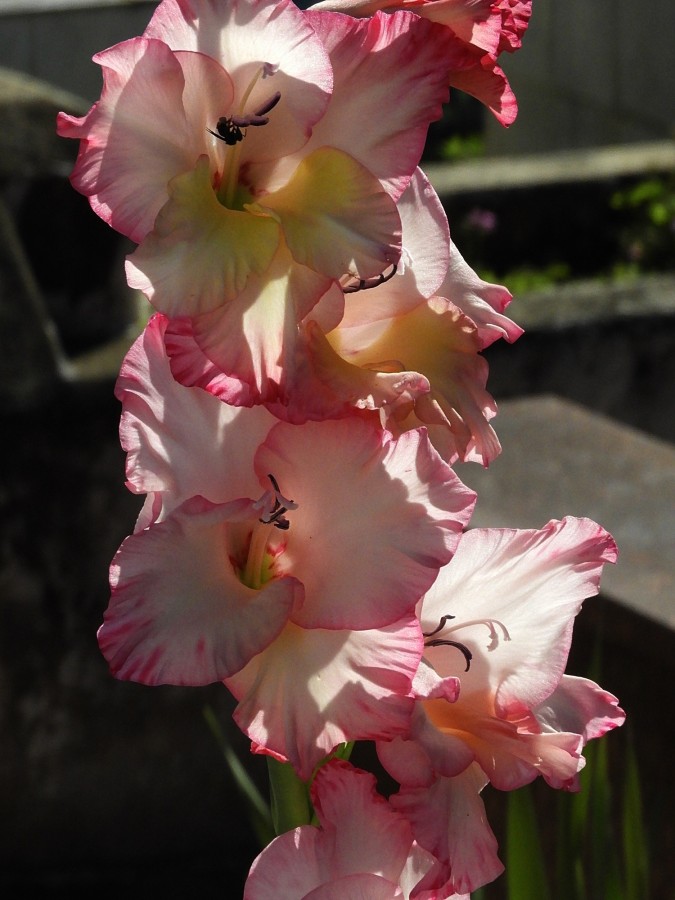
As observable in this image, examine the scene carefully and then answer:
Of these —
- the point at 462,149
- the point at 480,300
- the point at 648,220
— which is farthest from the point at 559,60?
the point at 480,300

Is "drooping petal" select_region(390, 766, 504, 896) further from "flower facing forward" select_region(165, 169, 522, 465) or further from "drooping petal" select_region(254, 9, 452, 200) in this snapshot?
"drooping petal" select_region(254, 9, 452, 200)

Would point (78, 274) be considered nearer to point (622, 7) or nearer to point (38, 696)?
point (38, 696)

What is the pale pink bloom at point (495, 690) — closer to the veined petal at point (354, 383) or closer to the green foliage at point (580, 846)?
the veined petal at point (354, 383)

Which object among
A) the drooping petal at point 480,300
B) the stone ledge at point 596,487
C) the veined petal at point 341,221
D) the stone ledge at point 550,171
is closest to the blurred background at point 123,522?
the stone ledge at point 596,487

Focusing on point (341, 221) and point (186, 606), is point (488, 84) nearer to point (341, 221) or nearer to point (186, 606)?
point (341, 221)

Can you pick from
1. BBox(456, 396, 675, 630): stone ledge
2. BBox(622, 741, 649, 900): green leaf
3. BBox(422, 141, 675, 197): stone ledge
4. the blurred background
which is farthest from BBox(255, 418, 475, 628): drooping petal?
BBox(422, 141, 675, 197): stone ledge
